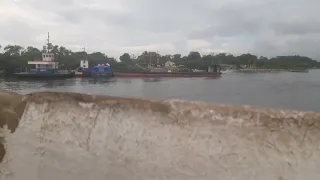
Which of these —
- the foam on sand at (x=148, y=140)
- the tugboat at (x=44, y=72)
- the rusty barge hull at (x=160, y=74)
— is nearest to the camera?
the foam on sand at (x=148, y=140)

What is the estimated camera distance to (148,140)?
2.11 metres

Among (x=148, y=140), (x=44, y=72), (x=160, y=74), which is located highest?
(x=148, y=140)

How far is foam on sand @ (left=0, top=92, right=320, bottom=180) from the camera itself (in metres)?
1.91

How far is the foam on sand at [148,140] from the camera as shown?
6.25 feet

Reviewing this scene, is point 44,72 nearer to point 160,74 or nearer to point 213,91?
point 160,74

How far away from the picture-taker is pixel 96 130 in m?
2.20

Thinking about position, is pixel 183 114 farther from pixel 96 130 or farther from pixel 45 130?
pixel 45 130

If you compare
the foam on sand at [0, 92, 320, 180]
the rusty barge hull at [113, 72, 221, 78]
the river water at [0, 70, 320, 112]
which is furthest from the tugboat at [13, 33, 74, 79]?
the foam on sand at [0, 92, 320, 180]

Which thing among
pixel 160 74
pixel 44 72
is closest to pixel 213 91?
pixel 44 72

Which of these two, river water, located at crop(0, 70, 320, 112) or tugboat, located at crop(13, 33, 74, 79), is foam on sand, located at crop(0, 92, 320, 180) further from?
tugboat, located at crop(13, 33, 74, 79)

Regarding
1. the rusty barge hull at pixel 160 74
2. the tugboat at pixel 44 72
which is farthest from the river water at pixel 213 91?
the rusty barge hull at pixel 160 74

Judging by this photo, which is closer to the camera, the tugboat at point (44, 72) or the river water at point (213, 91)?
the river water at point (213, 91)

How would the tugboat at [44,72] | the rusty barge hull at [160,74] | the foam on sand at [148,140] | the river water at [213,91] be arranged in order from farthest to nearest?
the rusty barge hull at [160,74]
the tugboat at [44,72]
the river water at [213,91]
the foam on sand at [148,140]

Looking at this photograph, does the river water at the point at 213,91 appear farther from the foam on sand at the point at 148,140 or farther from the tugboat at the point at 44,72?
the foam on sand at the point at 148,140
